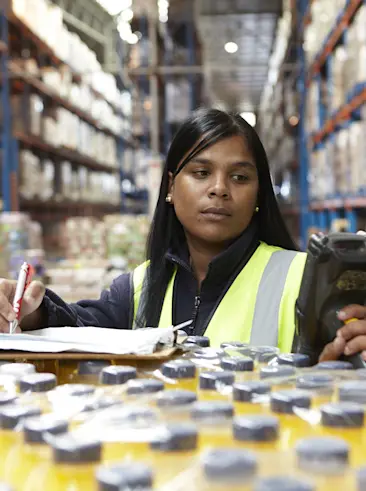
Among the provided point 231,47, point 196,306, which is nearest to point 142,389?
point 196,306

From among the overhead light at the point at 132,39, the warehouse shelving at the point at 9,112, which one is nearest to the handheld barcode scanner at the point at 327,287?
the warehouse shelving at the point at 9,112

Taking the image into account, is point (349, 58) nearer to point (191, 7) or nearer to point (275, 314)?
point (275, 314)

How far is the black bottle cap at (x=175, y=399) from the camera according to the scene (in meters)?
0.71

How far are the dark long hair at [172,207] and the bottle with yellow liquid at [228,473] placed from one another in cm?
135

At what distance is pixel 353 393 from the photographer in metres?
0.74

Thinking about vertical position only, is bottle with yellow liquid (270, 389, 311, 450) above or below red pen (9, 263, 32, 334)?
below

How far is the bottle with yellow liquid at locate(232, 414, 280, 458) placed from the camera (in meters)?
0.60

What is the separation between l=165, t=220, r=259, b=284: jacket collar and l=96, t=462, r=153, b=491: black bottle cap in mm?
1338

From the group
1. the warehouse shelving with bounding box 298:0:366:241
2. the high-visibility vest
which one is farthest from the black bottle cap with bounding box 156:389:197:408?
the warehouse shelving with bounding box 298:0:366:241

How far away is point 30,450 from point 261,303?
1.18 metres

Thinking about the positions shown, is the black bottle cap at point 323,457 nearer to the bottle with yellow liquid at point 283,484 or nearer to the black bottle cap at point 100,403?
the bottle with yellow liquid at point 283,484

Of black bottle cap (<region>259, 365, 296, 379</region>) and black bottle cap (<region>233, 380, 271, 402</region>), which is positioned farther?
black bottle cap (<region>259, 365, 296, 379</region>)

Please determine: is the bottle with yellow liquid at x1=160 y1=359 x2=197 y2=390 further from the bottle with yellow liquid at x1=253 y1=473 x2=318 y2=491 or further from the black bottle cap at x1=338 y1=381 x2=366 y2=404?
the bottle with yellow liquid at x1=253 y1=473 x2=318 y2=491

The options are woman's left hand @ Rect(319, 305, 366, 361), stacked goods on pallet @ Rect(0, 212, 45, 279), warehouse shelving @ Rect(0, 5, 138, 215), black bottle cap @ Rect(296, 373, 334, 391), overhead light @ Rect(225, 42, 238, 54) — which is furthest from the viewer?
overhead light @ Rect(225, 42, 238, 54)
